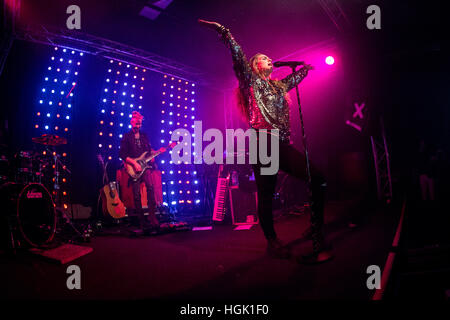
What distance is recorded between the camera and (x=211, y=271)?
2395 mm

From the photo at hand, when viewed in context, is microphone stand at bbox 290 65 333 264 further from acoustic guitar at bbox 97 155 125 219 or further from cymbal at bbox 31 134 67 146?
acoustic guitar at bbox 97 155 125 219

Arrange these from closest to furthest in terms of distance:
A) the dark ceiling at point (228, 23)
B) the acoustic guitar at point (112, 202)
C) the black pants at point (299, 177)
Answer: the black pants at point (299, 177) < the dark ceiling at point (228, 23) < the acoustic guitar at point (112, 202)

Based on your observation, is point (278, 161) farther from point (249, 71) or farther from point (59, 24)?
point (59, 24)

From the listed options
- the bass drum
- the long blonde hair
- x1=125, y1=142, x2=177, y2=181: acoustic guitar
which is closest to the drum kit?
the bass drum

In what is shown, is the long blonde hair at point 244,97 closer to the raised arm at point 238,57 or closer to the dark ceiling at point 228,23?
the raised arm at point 238,57

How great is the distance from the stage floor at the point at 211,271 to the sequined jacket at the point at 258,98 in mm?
1234

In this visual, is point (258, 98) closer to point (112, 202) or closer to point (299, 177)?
point (299, 177)

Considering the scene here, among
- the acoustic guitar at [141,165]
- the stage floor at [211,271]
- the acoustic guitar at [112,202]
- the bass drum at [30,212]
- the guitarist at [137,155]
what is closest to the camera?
the stage floor at [211,271]

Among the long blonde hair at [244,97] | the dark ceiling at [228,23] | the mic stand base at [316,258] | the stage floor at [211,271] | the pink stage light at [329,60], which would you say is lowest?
the stage floor at [211,271]

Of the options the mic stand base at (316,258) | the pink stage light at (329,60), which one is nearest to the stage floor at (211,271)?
the mic stand base at (316,258)

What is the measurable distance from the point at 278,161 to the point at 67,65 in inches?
265

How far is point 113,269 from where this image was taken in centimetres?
270

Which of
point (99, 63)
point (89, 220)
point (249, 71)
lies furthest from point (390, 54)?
point (89, 220)

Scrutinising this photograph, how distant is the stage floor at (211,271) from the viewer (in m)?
1.85
